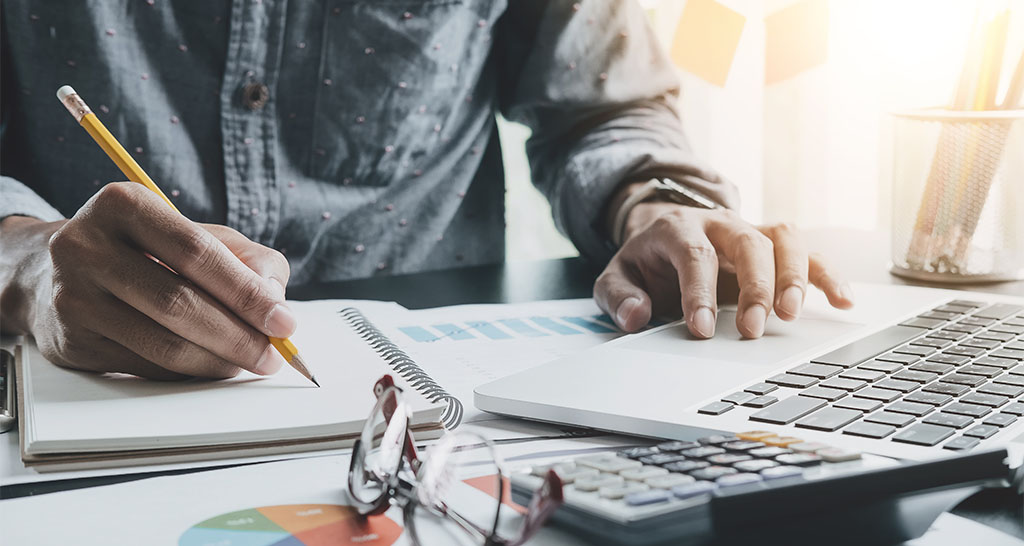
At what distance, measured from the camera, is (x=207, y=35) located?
0.88m

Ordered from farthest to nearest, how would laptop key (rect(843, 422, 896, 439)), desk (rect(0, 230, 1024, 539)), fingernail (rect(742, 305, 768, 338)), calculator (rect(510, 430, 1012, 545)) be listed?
desk (rect(0, 230, 1024, 539)), fingernail (rect(742, 305, 768, 338)), laptop key (rect(843, 422, 896, 439)), calculator (rect(510, 430, 1012, 545))

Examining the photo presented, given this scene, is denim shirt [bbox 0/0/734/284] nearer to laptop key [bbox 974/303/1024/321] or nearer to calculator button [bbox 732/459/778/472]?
laptop key [bbox 974/303/1024/321]

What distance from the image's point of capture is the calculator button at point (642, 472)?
1.09 ft

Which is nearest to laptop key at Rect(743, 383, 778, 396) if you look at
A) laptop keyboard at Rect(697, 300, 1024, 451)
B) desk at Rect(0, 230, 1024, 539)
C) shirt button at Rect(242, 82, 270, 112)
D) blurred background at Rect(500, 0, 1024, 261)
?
laptop keyboard at Rect(697, 300, 1024, 451)

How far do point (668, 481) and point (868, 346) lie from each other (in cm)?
28

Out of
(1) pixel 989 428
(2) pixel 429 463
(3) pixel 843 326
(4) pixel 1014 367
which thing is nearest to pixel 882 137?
(3) pixel 843 326

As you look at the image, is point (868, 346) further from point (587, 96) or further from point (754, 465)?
point (587, 96)

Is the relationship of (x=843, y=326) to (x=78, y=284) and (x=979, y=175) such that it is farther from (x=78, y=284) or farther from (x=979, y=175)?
(x=78, y=284)

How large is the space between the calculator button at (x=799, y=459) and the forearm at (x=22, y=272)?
44 centimetres

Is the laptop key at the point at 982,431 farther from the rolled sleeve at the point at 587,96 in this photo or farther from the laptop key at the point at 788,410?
the rolled sleeve at the point at 587,96

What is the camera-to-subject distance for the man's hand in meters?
0.63

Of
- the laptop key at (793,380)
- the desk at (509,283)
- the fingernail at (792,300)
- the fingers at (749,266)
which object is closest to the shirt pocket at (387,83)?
the desk at (509,283)

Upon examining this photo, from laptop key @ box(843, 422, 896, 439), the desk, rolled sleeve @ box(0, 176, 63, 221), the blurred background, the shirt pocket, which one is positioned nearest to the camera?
laptop key @ box(843, 422, 896, 439)

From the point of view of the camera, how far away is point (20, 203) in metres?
0.72
